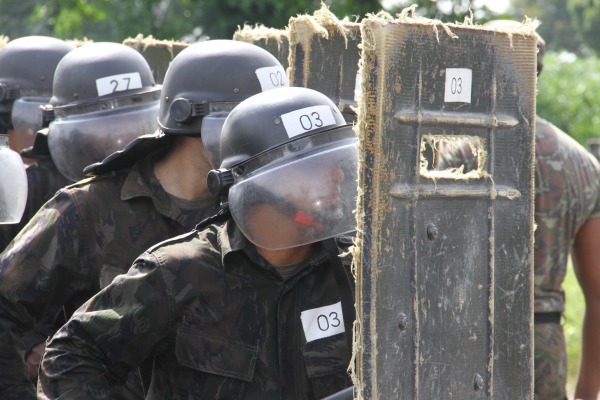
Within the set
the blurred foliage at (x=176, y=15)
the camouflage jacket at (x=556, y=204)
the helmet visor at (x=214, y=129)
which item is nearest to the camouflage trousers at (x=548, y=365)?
the camouflage jacket at (x=556, y=204)

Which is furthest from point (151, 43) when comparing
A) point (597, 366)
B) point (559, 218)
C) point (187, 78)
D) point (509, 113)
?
point (509, 113)

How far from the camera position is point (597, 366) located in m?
4.79

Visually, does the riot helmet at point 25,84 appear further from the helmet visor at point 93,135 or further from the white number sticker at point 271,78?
the white number sticker at point 271,78

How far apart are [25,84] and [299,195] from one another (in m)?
2.84

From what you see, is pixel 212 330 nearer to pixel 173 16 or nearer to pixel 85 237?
pixel 85 237

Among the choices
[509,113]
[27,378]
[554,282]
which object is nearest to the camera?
[509,113]

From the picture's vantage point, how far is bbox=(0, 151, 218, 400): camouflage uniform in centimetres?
345

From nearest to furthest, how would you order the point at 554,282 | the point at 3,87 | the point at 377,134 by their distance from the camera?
the point at 377,134 < the point at 554,282 < the point at 3,87

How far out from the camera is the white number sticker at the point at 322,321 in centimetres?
280

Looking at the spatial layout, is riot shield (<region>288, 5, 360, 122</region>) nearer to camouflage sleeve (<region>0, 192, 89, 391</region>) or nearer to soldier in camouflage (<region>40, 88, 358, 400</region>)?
camouflage sleeve (<region>0, 192, 89, 391</region>)

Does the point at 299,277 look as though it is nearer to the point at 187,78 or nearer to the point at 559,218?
the point at 187,78

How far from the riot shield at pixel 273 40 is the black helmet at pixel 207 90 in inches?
36.2

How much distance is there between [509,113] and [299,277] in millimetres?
676

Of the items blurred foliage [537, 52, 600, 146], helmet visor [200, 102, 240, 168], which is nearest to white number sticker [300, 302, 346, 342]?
helmet visor [200, 102, 240, 168]
